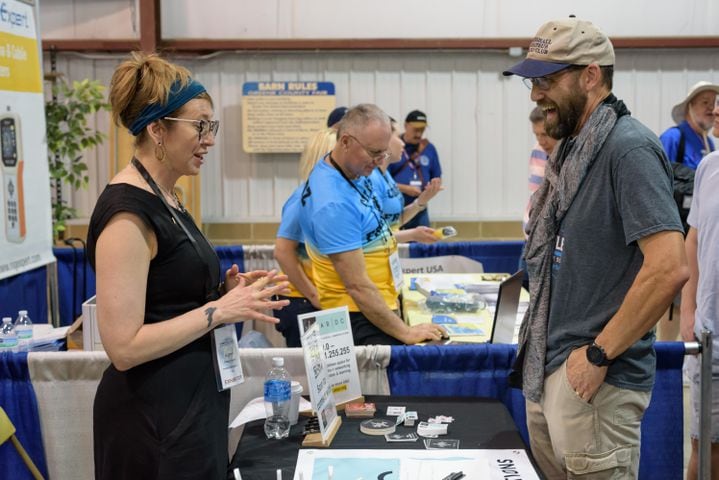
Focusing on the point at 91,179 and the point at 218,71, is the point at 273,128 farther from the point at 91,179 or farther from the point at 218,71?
the point at 91,179

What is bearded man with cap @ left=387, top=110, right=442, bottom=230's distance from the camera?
671 cm

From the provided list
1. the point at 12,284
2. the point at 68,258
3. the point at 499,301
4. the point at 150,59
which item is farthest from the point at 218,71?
the point at 150,59

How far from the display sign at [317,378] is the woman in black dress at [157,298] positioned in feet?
0.99

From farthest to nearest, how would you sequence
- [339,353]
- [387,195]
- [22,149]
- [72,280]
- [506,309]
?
[72,280]
[387,195]
[22,149]
[506,309]
[339,353]

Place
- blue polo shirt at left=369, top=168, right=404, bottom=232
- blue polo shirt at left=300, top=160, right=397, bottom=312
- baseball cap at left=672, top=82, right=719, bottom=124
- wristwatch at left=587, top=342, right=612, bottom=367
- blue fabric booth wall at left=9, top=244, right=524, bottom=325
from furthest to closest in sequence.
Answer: blue fabric booth wall at left=9, top=244, right=524, bottom=325
baseball cap at left=672, top=82, right=719, bottom=124
blue polo shirt at left=369, top=168, right=404, bottom=232
blue polo shirt at left=300, top=160, right=397, bottom=312
wristwatch at left=587, top=342, right=612, bottom=367

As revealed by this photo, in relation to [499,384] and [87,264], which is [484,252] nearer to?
[87,264]

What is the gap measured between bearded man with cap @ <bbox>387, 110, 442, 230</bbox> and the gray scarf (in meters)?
4.66

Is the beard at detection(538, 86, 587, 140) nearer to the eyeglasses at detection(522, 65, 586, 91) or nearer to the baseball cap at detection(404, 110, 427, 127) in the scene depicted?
the eyeglasses at detection(522, 65, 586, 91)

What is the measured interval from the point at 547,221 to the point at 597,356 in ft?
1.09

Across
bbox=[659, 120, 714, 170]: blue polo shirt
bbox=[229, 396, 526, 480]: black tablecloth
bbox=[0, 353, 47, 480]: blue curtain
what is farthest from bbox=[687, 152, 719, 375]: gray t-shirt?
bbox=[659, 120, 714, 170]: blue polo shirt

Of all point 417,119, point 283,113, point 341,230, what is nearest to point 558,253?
point 341,230

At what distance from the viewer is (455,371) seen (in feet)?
8.24

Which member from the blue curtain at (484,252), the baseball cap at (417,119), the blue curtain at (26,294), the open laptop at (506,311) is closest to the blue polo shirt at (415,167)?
the baseball cap at (417,119)

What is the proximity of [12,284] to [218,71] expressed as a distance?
401 cm
